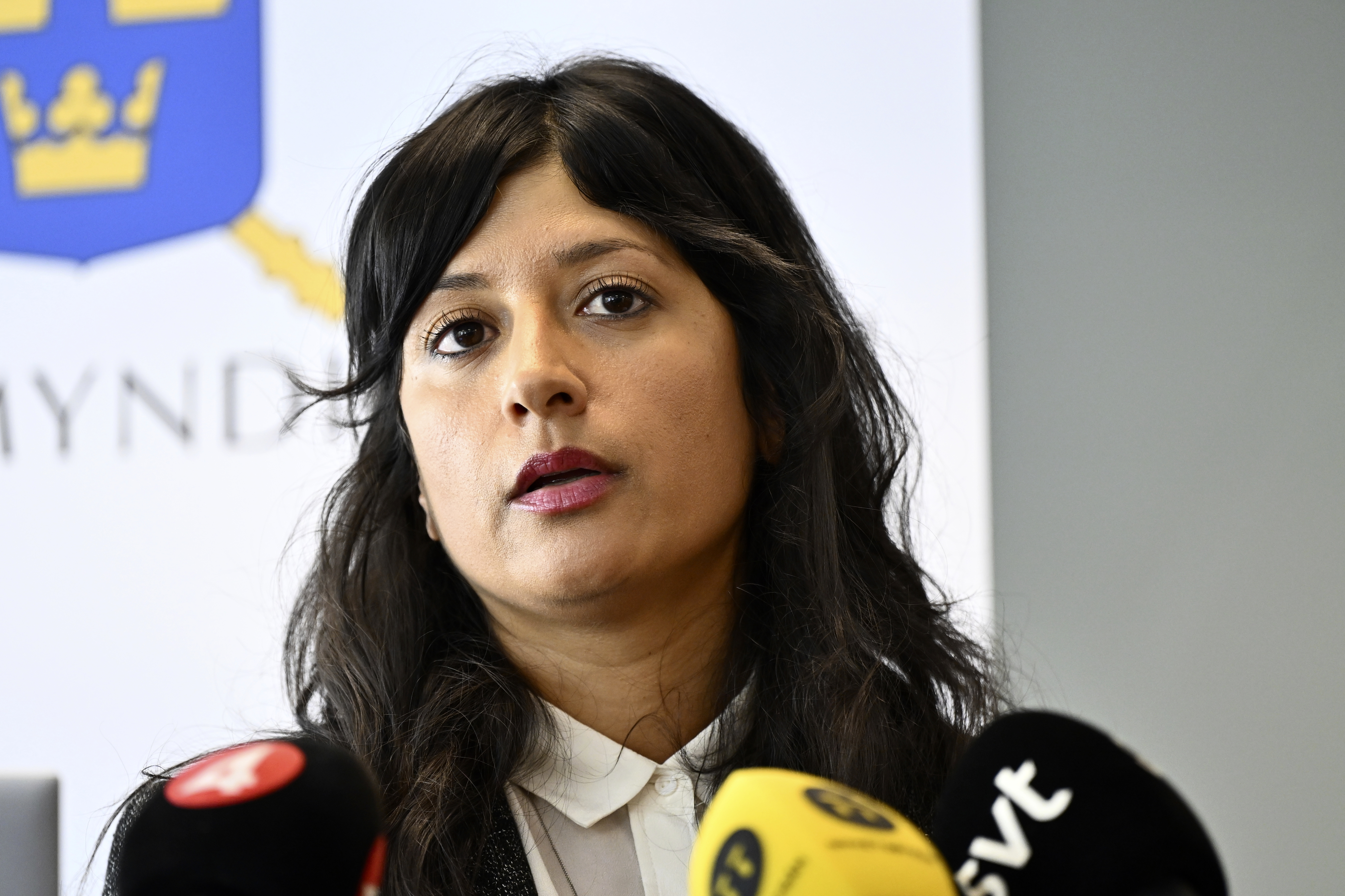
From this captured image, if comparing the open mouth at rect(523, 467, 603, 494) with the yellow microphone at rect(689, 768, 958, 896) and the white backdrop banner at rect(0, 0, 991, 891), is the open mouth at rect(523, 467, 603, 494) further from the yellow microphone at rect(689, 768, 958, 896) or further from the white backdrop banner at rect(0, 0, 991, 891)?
the white backdrop banner at rect(0, 0, 991, 891)

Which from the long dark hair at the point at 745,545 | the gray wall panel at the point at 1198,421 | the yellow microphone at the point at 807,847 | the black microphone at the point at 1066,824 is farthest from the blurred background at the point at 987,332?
the yellow microphone at the point at 807,847

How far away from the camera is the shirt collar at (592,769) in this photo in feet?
3.39

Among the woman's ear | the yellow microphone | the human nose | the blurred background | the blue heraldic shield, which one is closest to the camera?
the yellow microphone

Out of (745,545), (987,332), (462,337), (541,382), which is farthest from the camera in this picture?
(987,332)

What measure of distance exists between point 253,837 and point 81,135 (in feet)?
6.25

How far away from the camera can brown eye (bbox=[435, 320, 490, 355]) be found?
3.54ft

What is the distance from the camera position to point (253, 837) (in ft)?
1.67

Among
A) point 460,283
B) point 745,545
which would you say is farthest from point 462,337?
point 745,545

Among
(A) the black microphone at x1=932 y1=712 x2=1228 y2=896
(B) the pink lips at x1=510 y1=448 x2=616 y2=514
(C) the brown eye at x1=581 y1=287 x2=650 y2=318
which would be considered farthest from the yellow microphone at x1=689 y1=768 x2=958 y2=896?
(C) the brown eye at x1=581 y1=287 x2=650 y2=318

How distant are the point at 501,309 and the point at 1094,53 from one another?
1.22m

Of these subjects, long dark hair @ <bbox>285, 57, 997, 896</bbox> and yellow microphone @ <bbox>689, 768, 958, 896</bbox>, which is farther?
long dark hair @ <bbox>285, 57, 997, 896</bbox>

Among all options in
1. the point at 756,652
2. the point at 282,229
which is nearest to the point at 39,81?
the point at 282,229

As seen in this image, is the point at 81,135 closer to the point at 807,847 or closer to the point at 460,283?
the point at 460,283

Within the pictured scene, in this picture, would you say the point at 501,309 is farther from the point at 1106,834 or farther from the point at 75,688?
the point at 75,688
